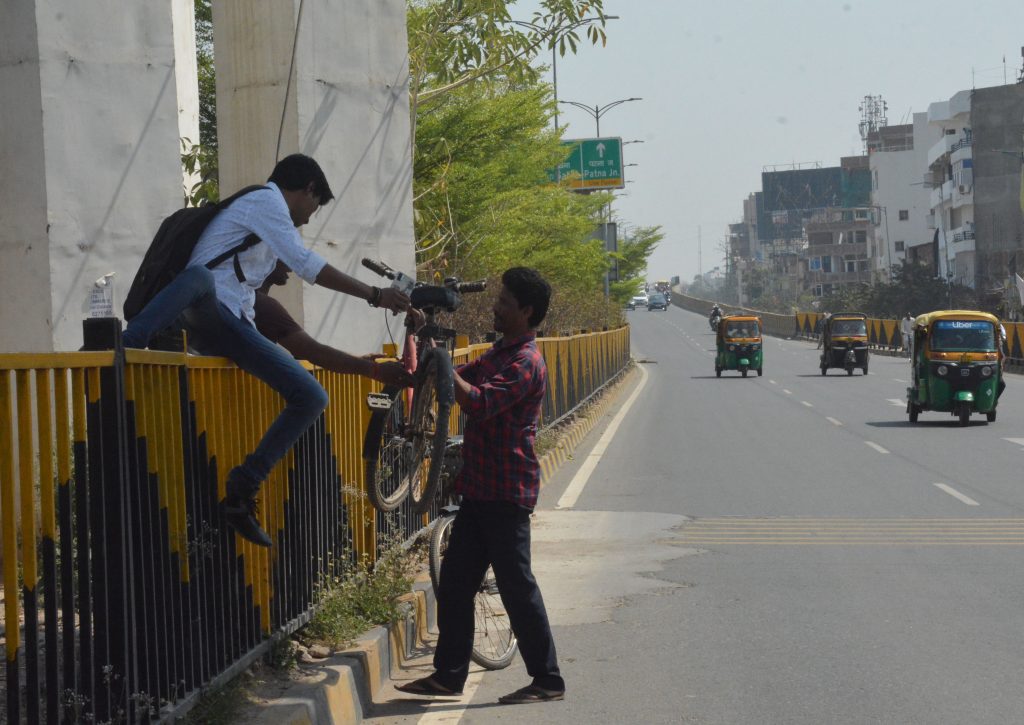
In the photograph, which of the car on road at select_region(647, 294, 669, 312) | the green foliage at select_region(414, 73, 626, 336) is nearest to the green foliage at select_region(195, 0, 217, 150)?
the green foliage at select_region(414, 73, 626, 336)

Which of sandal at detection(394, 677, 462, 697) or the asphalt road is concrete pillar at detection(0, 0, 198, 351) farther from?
sandal at detection(394, 677, 462, 697)

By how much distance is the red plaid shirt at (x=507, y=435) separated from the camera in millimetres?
6500

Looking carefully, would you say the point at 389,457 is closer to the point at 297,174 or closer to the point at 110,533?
the point at 297,174

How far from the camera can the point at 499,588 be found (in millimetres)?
6621

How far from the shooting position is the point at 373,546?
825 cm

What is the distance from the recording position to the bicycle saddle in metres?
6.01

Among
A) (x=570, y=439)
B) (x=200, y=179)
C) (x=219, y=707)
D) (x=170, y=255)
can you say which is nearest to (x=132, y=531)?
(x=219, y=707)

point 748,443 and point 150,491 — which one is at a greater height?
point 150,491

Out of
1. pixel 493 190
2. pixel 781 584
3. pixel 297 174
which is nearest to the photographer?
pixel 297 174

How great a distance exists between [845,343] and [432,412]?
45.5 meters

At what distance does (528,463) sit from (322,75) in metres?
6.68

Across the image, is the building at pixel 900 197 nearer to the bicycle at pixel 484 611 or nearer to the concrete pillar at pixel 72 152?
the concrete pillar at pixel 72 152

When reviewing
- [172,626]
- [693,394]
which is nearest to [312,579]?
[172,626]

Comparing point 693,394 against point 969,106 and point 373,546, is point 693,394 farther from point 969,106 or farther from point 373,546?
point 969,106
